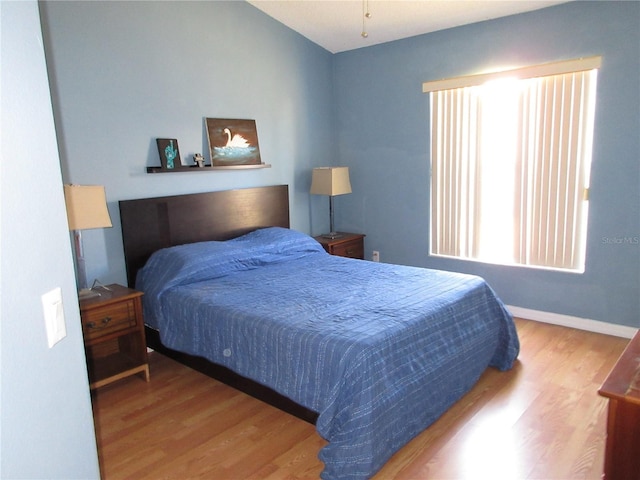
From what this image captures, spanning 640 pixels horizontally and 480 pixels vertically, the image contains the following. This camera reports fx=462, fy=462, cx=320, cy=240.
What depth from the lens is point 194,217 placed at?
356 centimetres

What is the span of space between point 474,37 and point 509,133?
84 cm

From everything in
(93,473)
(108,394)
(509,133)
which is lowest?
(108,394)

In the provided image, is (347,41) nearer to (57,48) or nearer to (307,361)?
(57,48)

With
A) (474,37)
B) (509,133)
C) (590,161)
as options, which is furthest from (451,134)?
(590,161)

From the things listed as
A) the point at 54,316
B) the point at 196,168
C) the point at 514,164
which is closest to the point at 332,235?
the point at 196,168

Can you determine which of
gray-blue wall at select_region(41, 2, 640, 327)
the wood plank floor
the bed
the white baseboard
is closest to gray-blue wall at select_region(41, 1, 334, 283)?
gray-blue wall at select_region(41, 2, 640, 327)

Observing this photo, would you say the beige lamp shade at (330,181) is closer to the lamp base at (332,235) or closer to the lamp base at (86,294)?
the lamp base at (332,235)

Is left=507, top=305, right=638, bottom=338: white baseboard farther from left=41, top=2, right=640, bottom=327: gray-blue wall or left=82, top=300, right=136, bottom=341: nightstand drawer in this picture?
left=82, top=300, right=136, bottom=341: nightstand drawer

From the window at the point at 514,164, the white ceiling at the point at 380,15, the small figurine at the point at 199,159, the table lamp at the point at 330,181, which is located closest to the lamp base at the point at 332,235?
the table lamp at the point at 330,181

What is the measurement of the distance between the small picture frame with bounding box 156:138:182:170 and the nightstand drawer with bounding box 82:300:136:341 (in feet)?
3.53

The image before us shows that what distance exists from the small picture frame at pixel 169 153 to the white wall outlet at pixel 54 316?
7.98ft

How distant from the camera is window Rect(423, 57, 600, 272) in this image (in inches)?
135

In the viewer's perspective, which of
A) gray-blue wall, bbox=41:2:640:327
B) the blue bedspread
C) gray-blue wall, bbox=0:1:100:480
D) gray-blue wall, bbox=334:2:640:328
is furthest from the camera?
gray-blue wall, bbox=334:2:640:328

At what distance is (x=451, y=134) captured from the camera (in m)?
4.05
